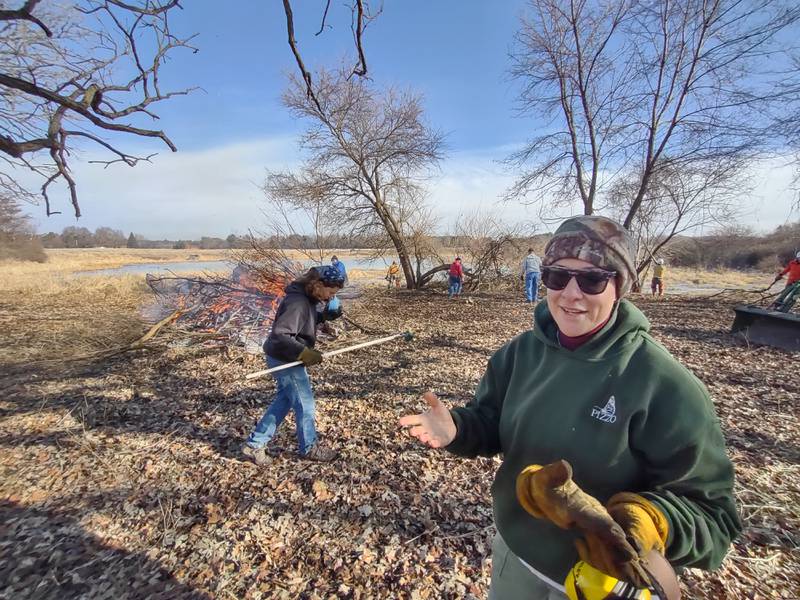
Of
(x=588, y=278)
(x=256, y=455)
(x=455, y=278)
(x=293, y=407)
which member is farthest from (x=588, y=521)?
(x=455, y=278)

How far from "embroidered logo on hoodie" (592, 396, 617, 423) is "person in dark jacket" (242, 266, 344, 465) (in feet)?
8.40

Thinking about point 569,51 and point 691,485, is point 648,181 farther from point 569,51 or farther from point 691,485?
point 691,485

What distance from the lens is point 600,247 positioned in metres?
1.19

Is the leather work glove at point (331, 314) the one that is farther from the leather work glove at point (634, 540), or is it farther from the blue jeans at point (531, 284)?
the blue jeans at point (531, 284)

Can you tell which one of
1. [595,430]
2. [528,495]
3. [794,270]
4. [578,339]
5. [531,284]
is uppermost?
[578,339]

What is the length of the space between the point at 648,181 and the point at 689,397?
14.2 m

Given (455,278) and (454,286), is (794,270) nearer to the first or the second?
(455,278)

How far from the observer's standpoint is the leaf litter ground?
2.37 metres

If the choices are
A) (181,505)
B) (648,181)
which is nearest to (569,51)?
(648,181)

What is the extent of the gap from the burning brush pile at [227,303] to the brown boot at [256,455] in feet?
13.4

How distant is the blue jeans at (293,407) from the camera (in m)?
3.47

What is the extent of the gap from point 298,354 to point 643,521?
2.82 meters

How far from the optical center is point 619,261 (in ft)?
3.94

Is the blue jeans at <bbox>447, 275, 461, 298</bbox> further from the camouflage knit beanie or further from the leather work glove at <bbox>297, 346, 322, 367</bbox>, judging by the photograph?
the camouflage knit beanie
